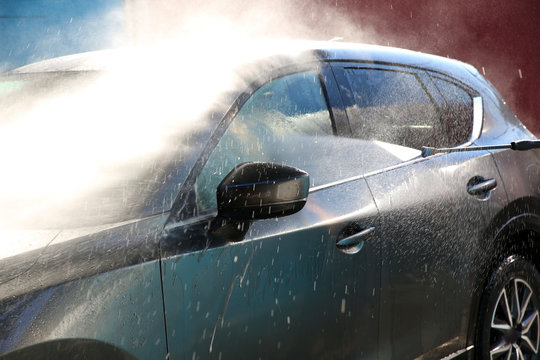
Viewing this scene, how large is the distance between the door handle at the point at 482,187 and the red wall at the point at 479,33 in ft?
21.8

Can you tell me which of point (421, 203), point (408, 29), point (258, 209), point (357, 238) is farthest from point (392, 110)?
point (408, 29)

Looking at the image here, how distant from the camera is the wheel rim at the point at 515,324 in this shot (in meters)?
3.54

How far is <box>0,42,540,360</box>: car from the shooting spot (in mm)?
1893

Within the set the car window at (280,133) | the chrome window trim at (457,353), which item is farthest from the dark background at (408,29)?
the chrome window trim at (457,353)

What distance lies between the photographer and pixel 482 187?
3271 mm

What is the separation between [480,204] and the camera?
10.7 ft

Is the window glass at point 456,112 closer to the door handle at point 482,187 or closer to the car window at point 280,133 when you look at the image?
the door handle at point 482,187

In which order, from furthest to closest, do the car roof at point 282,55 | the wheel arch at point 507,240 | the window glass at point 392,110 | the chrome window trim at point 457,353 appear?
the wheel arch at point 507,240, the chrome window trim at point 457,353, the window glass at point 392,110, the car roof at point 282,55

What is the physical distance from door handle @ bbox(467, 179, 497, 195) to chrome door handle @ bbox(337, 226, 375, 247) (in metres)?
0.79

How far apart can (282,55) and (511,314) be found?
189cm

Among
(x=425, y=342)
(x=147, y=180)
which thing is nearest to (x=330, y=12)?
(x=425, y=342)

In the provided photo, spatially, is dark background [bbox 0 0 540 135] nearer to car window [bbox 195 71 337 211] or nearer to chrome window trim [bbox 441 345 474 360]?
car window [bbox 195 71 337 211]

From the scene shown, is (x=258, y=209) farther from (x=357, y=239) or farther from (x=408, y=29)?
(x=408, y=29)

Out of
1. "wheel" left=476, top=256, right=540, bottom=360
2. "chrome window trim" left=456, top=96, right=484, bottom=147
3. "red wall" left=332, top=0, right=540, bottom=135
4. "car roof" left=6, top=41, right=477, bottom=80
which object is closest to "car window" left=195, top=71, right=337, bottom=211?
"car roof" left=6, top=41, right=477, bottom=80
